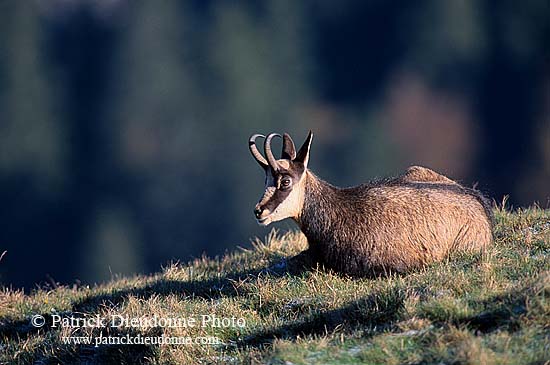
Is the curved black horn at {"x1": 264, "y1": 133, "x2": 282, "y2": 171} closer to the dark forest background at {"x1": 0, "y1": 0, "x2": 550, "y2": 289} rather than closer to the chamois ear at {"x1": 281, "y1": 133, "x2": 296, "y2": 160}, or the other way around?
the chamois ear at {"x1": 281, "y1": 133, "x2": 296, "y2": 160}

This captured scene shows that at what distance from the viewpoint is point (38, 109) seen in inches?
2448

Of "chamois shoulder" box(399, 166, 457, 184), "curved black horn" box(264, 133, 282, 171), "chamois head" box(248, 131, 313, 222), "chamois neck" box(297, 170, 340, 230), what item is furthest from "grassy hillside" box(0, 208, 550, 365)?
"curved black horn" box(264, 133, 282, 171)

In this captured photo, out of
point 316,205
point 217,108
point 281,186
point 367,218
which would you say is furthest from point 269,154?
point 217,108

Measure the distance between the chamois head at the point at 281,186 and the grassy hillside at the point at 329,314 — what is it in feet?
2.45

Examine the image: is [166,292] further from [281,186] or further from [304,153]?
[304,153]

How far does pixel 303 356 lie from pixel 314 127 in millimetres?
48918

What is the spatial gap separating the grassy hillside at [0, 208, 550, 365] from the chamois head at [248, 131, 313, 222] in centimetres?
75

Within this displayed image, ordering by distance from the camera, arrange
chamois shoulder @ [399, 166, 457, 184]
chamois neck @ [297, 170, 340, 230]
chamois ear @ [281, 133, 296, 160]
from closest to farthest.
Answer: chamois neck @ [297, 170, 340, 230], chamois ear @ [281, 133, 296, 160], chamois shoulder @ [399, 166, 457, 184]

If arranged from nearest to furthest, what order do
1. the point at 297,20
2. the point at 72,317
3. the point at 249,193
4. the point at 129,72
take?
the point at 72,317
the point at 249,193
the point at 129,72
the point at 297,20

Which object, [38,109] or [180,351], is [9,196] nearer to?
[38,109]

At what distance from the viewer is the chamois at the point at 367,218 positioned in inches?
439

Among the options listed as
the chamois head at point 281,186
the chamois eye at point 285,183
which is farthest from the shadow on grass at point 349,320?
the chamois eye at point 285,183

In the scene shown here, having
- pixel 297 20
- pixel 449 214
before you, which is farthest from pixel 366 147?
pixel 449 214

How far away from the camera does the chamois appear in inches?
439
